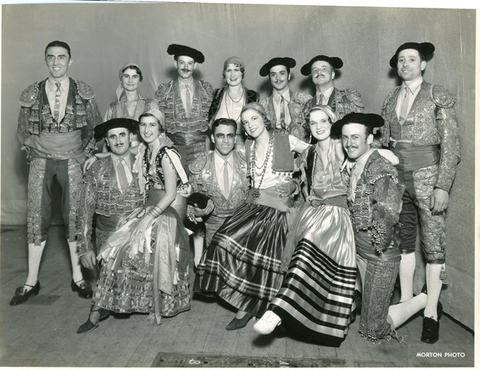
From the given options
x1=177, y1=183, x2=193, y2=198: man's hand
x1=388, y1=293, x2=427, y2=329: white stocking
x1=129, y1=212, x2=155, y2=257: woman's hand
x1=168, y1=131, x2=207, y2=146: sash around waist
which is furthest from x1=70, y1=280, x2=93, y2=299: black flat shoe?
x1=388, y1=293, x2=427, y2=329: white stocking

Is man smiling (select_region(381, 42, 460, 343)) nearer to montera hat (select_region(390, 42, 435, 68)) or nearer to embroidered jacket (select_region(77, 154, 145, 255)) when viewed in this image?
montera hat (select_region(390, 42, 435, 68))

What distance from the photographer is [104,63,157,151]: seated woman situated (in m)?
5.04

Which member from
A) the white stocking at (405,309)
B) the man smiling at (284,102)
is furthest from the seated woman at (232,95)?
the white stocking at (405,309)

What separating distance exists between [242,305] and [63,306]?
5.56 feet

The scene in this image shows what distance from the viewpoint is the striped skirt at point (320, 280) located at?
11.9 feet

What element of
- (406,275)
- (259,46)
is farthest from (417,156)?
(259,46)

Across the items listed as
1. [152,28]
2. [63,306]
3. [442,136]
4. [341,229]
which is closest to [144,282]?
[63,306]

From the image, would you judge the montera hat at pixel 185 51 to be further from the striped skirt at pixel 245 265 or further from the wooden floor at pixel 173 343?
the wooden floor at pixel 173 343

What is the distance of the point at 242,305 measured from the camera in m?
4.21

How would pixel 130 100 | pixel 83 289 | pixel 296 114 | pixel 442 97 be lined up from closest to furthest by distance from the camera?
pixel 442 97, pixel 83 289, pixel 296 114, pixel 130 100

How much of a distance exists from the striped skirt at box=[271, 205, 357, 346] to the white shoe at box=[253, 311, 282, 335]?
0.04m

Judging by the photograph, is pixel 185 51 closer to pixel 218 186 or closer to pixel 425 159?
pixel 218 186

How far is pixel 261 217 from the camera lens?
4.32m

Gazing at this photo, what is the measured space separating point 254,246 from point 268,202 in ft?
1.43
